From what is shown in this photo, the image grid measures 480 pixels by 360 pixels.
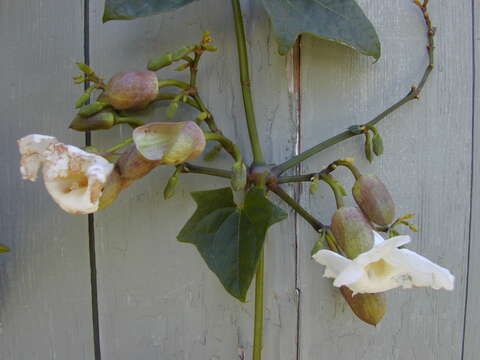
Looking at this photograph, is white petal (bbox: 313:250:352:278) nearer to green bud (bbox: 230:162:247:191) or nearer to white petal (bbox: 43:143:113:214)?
green bud (bbox: 230:162:247:191)

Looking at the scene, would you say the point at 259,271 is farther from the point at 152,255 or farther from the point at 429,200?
the point at 429,200

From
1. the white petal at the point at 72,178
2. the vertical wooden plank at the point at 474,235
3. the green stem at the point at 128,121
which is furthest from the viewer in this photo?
the vertical wooden plank at the point at 474,235

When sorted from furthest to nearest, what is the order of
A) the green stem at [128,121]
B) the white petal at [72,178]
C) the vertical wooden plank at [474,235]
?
the vertical wooden plank at [474,235] → the green stem at [128,121] → the white petal at [72,178]

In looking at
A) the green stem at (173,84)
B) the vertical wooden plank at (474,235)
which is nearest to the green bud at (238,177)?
the green stem at (173,84)

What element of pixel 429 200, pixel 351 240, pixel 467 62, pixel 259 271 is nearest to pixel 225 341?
pixel 259 271

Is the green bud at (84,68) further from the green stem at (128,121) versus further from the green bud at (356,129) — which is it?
the green bud at (356,129)

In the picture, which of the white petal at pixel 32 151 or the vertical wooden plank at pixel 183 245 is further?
the vertical wooden plank at pixel 183 245

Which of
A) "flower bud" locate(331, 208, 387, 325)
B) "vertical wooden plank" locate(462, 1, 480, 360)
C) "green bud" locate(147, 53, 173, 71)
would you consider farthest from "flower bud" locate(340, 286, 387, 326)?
"green bud" locate(147, 53, 173, 71)
